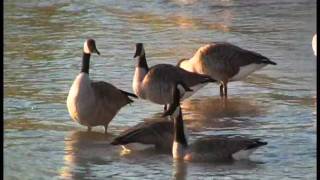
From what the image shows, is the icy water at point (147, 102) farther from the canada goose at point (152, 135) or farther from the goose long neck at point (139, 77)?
the goose long neck at point (139, 77)

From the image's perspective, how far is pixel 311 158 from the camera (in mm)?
9797

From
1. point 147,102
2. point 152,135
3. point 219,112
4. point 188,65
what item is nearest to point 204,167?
point 152,135

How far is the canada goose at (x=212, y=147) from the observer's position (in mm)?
9703

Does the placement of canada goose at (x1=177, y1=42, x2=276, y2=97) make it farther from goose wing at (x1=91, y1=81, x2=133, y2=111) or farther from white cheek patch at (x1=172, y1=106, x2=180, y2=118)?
white cheek patch at (x1=172, y1=106, x2=180, y2=118)

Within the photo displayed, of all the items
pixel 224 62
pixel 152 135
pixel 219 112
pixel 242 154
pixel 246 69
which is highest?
pixel 224 62

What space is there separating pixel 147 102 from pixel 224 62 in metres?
1.15

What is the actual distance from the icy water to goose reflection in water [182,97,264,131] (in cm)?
1

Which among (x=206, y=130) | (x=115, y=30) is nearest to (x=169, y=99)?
(x=206, y=130)

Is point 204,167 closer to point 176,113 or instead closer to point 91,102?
point 176,113

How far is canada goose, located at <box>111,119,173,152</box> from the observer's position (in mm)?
10062

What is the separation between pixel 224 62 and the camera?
1309 centimetres

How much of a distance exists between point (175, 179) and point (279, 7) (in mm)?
12631

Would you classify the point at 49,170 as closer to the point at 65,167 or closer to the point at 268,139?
the point at 65,167

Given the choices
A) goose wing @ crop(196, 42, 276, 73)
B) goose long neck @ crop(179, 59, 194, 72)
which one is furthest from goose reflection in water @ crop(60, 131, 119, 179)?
goose wing @ crop(196, 42, 276, 73)
